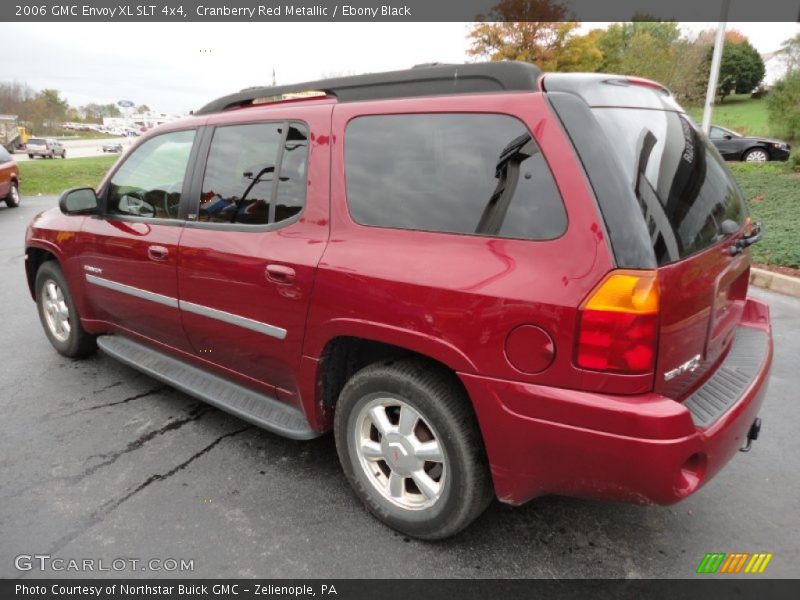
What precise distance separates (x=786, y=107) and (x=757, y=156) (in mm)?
1500

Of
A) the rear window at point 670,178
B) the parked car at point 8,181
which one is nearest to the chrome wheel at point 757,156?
the rear window at point 670,178

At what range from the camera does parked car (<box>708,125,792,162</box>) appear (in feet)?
56.0

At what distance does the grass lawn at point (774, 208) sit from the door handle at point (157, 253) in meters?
6.27

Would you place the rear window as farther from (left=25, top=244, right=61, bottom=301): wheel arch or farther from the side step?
(left=25, top=244, right=61, bottom=301): wheel arch

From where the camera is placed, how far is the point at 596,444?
1881mm

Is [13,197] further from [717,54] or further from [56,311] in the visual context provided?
[717,54]

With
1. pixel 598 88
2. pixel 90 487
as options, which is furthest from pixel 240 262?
pixel 598 88

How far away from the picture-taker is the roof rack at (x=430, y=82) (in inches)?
82.9

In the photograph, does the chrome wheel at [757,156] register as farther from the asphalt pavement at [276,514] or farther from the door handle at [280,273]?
the door handle at [280,273]

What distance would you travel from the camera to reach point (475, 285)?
79.4 inches

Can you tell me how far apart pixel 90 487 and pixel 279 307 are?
1333 millimetres

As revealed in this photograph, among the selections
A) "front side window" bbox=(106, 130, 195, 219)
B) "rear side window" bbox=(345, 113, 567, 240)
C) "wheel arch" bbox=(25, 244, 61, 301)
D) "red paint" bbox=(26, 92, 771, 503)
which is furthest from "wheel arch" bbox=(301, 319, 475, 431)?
"wheel arch" bbox=(25, 244, 61, 301)

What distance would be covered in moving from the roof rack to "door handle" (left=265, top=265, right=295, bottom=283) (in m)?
0.82

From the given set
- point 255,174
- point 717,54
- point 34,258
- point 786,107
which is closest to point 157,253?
point 255,174
